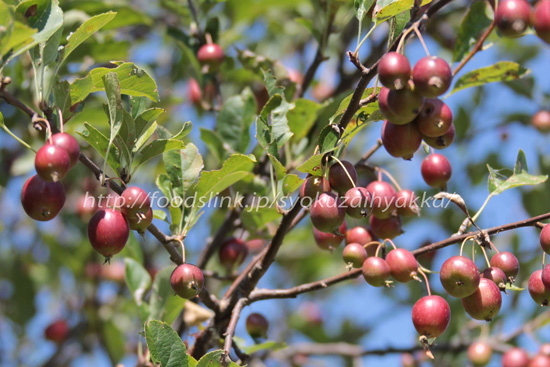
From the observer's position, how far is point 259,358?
301 centimetres

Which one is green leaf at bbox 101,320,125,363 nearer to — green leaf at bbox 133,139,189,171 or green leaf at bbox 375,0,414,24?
green leaf at bbox 133,139,189,171

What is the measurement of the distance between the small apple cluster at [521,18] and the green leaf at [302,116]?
3.15 ft

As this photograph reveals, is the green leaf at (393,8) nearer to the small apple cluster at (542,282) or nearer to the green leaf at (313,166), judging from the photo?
the green leaf at (313,166)

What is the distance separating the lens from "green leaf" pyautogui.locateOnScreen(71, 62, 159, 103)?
171cm

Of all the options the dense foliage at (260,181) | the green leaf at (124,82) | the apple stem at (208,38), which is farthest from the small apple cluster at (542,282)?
the apple stem at (208,38)

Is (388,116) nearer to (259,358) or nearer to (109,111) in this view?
(109,111)

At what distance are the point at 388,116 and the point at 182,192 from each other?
2.57 ft

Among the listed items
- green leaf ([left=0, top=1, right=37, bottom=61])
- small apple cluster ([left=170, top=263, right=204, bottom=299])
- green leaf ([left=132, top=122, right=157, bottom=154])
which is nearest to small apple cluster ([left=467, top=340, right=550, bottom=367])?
small apple cluster ([left=170, top=263, right=204, bottom=299])

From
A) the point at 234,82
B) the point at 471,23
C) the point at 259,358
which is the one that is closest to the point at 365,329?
the point at 259,358

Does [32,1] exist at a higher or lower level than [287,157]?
lower

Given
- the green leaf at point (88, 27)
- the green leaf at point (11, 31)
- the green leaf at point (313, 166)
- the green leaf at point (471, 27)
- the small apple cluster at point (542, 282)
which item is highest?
the green leaf at point (471, 27)

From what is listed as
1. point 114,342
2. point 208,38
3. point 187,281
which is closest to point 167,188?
point 187,281

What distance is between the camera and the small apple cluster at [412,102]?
53.4 inches

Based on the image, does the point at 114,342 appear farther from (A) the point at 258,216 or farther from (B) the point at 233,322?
(B) the point at 233,322
